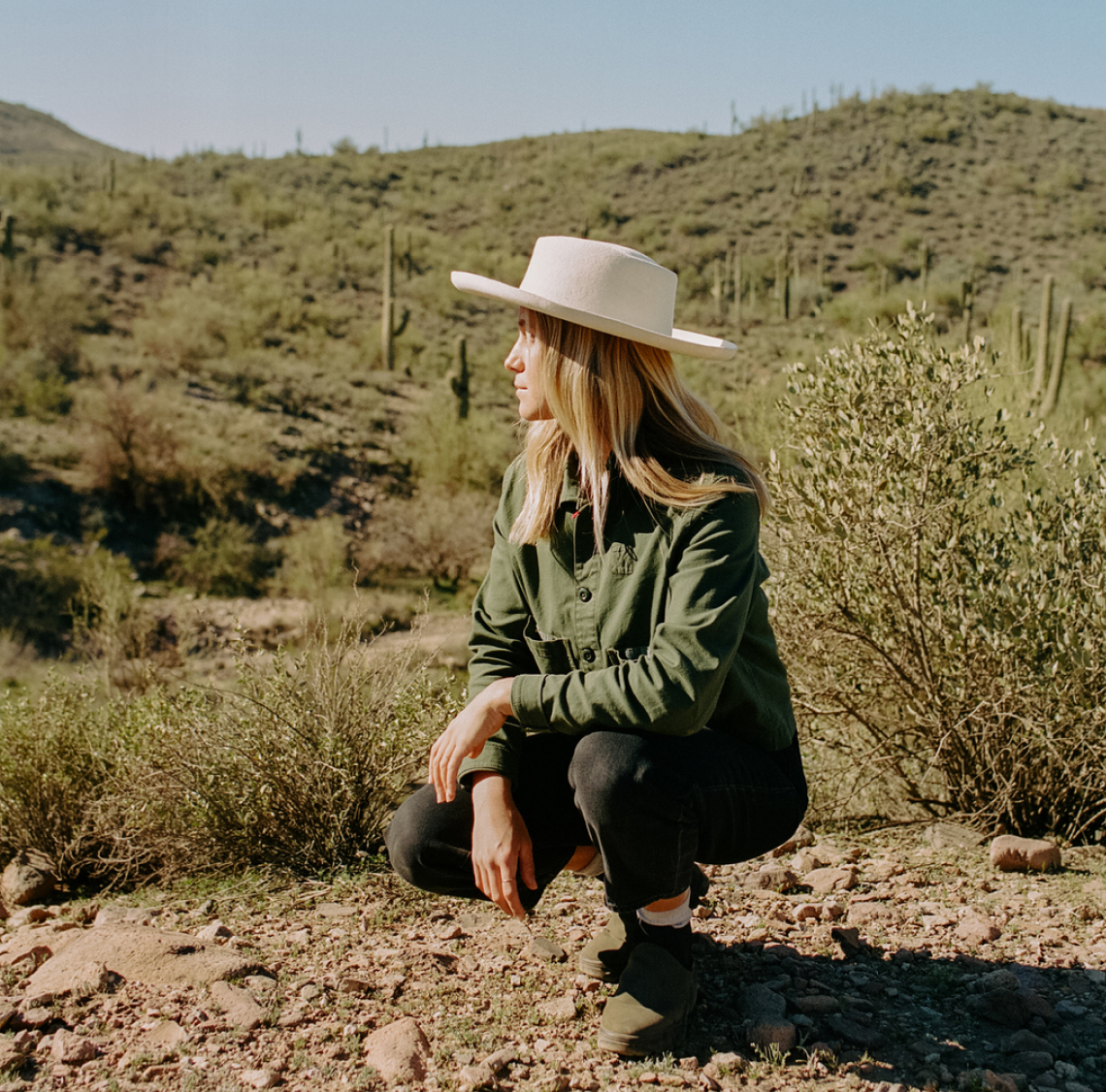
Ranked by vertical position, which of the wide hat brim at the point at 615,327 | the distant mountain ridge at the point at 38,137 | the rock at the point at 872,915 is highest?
the distant mountain ridge at the point at 38,137

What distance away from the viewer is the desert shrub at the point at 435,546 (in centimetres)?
1491

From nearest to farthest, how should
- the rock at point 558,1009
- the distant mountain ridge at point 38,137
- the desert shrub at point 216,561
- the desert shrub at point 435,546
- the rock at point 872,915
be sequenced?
1. the rock at point 558,1009
2. the rock at point 872,915
3. the desert shrub at point 216,561
4. the desert shrub at point 435,546
5. the distant mountain ridge at point 38,137

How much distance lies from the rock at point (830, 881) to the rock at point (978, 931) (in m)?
0.38

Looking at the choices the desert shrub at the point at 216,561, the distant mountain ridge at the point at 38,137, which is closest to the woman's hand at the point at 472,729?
the desert shrub at the point at 216,561

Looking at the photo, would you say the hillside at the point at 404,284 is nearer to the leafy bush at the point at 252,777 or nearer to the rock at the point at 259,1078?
the leafy bush at the point at 252,777

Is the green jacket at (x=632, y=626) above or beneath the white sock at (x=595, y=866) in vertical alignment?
above

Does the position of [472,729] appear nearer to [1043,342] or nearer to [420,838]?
[420,838]

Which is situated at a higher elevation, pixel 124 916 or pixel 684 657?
pixel 684 657

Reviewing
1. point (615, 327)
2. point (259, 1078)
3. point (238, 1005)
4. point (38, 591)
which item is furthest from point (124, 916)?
point (38, 591)

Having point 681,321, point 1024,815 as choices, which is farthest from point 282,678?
point 681,321

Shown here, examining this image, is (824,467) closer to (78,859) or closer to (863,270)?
(78,859)

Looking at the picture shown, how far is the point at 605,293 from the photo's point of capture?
2.21 meters

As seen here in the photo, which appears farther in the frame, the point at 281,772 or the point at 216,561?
the point at 216,561

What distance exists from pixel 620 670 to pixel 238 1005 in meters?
1.20
